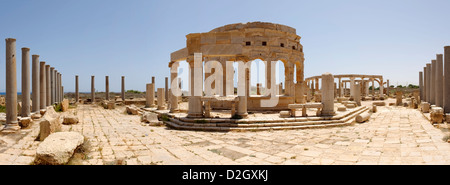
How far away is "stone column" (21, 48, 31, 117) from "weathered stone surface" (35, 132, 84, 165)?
6.29m


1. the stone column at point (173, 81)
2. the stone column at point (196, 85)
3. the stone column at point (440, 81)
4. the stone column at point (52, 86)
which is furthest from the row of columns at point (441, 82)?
the stone column at point (52, 86)

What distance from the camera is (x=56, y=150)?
4703 mm

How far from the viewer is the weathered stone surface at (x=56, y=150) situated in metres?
4.53

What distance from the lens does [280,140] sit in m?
7.30

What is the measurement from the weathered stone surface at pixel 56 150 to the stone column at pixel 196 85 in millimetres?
5515

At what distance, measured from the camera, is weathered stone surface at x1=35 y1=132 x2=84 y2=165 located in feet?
14.9

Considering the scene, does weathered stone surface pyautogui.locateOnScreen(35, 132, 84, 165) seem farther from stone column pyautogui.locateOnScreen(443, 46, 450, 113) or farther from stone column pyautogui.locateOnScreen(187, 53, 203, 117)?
stone column pyautogui.locateOnScreen(443, 46, 450, 113)

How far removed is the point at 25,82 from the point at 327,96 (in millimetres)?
13926

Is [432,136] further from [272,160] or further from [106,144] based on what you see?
[106,144]

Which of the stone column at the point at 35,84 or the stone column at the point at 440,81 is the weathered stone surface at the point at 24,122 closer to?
the stone column at the point at 35,84

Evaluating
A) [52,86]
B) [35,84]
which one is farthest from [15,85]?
[52,86]

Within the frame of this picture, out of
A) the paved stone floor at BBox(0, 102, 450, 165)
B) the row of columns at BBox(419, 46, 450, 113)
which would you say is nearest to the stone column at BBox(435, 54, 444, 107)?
the row of columns at BBox(419, 46, 450, 113)
